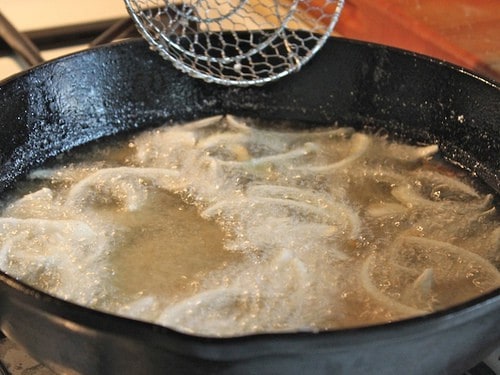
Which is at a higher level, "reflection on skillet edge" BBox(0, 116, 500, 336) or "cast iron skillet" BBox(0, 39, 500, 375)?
"cast iron skillet" BBox(0, 39, 500, 375)

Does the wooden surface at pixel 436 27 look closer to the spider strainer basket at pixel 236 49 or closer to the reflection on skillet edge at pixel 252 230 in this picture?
the spider strainer basket at pixel 236 49

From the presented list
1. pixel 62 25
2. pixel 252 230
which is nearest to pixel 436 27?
pixel 252 230

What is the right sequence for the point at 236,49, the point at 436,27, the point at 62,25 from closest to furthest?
1. the point at 236,49
2. the point at 436,27
3. the point at 62,25

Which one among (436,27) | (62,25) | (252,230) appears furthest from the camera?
(62,25)

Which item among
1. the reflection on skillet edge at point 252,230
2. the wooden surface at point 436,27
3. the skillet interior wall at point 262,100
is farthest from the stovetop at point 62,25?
the reflection on skillet edge at point 252,230

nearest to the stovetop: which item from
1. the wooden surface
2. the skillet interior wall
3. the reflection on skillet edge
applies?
the wooden surface

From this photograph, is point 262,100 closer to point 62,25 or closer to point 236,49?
point 236,49

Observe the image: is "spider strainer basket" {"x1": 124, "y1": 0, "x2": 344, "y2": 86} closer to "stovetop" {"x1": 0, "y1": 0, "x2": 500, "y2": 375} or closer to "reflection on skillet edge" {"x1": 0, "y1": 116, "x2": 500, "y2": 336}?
"reflection on skillet edge" {"x1": 0, "y1": 116, "x2": 500, "y2": 336}

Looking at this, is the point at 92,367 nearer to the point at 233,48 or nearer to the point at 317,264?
the point at 317,264
